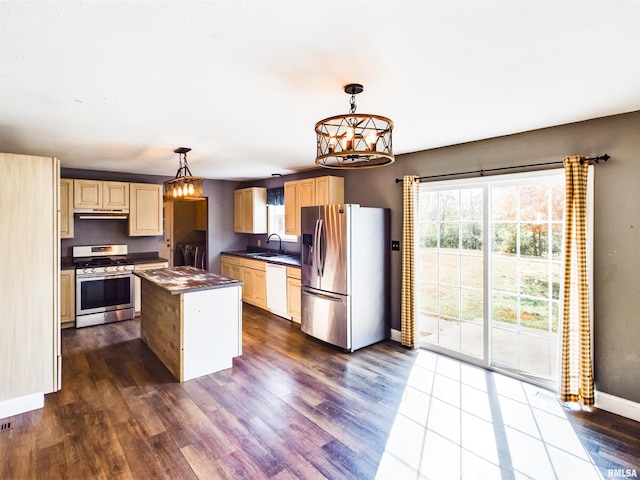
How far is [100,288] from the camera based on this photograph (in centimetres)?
493

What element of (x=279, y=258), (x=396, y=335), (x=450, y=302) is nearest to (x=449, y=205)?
(x=450, y=302)

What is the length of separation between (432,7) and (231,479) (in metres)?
2.58

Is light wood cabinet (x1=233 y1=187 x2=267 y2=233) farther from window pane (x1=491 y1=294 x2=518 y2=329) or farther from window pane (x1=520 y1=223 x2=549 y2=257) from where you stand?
window pane (x1=520 y1=223 x2=549 y2=257)

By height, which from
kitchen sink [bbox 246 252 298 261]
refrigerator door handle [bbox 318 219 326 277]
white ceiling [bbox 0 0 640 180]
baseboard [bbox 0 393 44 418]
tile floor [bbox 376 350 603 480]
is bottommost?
tile floor [bbox 376 350 603 480]

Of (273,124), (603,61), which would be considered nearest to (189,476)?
(273,124)

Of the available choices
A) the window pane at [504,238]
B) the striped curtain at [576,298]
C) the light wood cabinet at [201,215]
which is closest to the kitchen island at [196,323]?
the window pane at [504,238]

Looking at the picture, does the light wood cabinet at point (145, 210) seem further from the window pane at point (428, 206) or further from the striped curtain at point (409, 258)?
the window pane at point (428, 206)

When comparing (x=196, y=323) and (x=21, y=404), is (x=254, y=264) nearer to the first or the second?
(x=196, y=323)

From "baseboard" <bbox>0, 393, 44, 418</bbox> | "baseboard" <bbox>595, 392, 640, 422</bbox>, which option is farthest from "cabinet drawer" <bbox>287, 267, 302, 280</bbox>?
"baseboard" <bbox>595, 392, 640, 422</bbox>

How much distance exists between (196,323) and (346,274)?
1.65 m

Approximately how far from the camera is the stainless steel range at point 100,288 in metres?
4.80

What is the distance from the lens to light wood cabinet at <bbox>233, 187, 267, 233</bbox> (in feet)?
20.7

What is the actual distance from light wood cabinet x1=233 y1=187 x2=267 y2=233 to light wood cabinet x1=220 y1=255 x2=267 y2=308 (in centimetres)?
64

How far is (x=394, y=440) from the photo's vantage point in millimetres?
2355
